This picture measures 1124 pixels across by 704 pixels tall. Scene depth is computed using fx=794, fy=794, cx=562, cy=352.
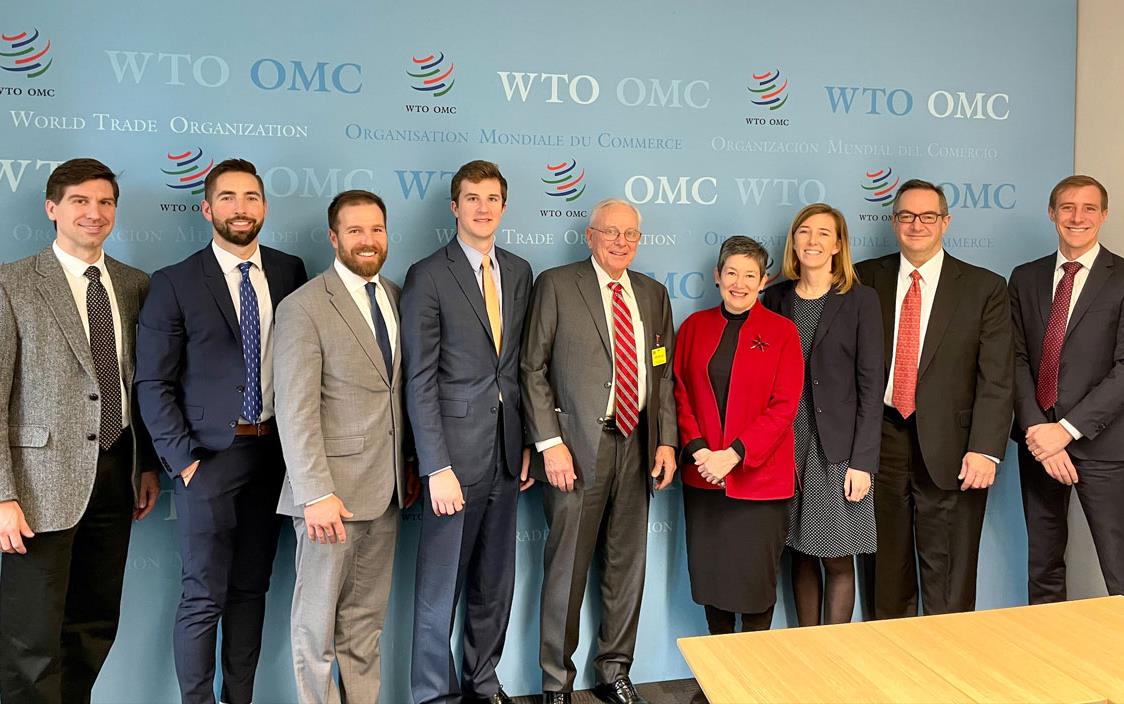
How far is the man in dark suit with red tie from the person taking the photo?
326cm

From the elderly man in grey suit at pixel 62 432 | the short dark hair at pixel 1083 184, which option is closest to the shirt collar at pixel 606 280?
the elderly man in grey suit at pixel 62 432

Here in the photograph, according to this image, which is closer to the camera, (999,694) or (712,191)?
(999,694)

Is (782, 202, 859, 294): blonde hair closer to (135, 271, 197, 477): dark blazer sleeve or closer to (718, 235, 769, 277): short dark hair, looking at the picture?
(718, 235, 769, 277): short dark hair

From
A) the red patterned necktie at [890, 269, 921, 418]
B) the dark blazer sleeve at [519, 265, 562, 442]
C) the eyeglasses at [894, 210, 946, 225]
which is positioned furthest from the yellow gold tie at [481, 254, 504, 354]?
the eyeglasses at [894, 210, 946, 225]

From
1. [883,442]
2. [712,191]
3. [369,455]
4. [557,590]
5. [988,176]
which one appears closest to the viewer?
[369,455]

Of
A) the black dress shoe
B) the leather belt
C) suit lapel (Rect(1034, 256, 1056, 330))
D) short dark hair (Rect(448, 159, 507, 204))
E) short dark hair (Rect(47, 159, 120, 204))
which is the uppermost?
short dark hair (Rect(448, 159, 507, 204))

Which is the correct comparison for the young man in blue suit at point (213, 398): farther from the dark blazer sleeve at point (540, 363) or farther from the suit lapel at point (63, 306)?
the dark blazer sleeve at point (540, 363)

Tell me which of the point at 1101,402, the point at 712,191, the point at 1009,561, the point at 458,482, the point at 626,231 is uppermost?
the point at 712,191

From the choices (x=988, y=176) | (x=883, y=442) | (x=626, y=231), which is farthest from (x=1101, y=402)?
(x=626, y=231)

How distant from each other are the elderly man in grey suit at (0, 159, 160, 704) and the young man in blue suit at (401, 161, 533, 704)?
1.00 meters

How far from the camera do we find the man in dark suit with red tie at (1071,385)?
3.26 m

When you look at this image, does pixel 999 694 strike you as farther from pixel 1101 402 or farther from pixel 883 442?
pixel 1101 402

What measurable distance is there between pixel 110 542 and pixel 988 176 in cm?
408

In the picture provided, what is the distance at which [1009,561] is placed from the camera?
386cm
